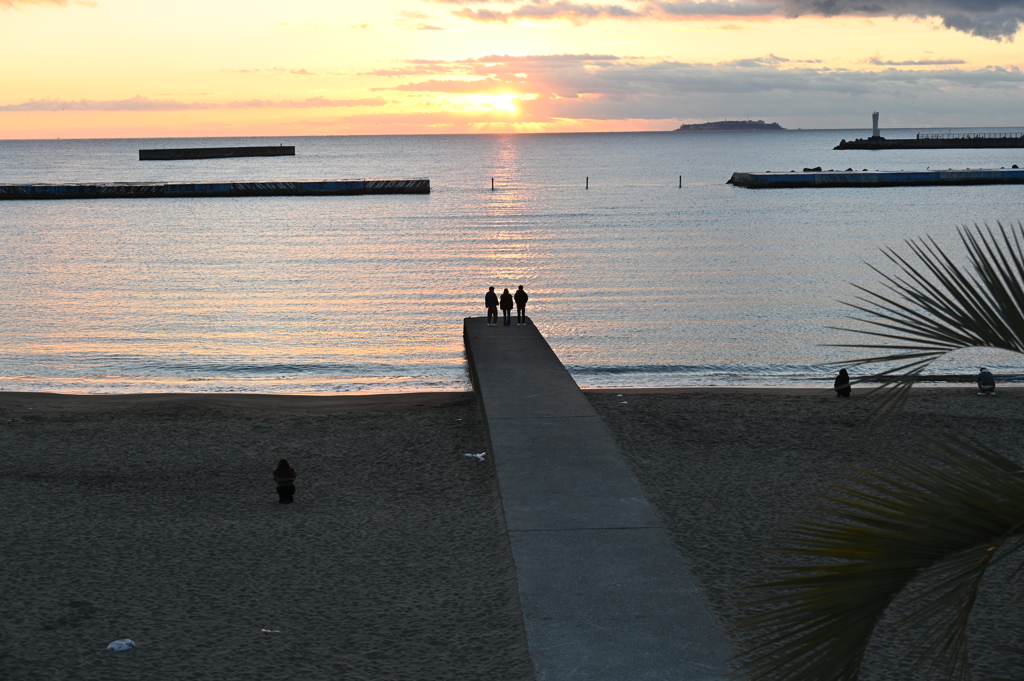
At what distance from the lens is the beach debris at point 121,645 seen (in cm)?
835

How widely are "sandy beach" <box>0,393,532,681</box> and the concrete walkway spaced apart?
0.40 metres

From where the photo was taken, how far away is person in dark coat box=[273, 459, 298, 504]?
12406mm

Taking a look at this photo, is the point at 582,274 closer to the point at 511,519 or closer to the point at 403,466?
the point at 403,466

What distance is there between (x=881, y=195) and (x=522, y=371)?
74.2m

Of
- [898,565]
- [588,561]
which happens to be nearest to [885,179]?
[588,561]

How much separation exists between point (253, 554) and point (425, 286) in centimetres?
2682

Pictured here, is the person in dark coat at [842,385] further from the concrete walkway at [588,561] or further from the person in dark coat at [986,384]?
the concrete walkway at [588,561]

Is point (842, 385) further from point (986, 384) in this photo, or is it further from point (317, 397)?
point (317, 397)

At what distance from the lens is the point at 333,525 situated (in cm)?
1174

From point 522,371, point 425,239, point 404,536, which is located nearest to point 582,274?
point 425,239

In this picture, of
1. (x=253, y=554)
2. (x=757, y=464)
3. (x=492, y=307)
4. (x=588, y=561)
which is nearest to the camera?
(x=588, y=561)

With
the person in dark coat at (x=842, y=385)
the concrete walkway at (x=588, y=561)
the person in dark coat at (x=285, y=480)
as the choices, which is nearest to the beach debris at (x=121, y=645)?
the concrete walkway at (x=588, y=561)

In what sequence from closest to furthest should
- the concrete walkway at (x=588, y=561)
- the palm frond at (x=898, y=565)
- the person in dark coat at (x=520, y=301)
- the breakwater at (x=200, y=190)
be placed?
the palm frond at (x=898, y=565) → the concrete walkway at (x=588, y=561) → the person in dark coat at (x=520, y=301) → the breakwater at (x=200, y=190)

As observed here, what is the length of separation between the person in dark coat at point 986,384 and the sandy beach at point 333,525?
0.33 metres
